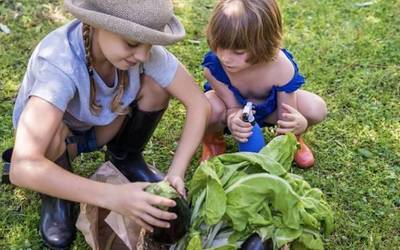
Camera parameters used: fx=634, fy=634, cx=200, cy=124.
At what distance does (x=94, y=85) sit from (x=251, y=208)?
0.68m

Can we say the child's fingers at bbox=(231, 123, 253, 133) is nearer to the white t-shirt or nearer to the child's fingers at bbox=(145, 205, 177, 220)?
the white t-shirt

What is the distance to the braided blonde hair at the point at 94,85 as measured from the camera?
2057 mm

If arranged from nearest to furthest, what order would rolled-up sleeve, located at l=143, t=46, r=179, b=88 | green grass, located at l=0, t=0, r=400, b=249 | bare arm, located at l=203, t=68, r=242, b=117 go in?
rolled-up sleeve, located at l=143, t=46, r=179, b=88
green grass, located at l=0, t=0, r=400, b=249
bare arm, located at l=203, t=68, r=242, b=117

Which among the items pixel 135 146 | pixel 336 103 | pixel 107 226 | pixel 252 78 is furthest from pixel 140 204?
pixel 336 103

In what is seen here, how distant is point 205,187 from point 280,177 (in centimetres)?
24

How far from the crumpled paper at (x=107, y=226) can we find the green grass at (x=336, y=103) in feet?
0.55

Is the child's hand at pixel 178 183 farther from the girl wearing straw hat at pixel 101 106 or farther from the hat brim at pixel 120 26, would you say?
the hat brim at pixel 120 26

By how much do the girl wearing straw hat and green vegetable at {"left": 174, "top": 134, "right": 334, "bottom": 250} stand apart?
12 centimetres

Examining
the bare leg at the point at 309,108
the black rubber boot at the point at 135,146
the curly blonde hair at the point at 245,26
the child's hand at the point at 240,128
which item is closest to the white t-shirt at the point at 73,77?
the black rubber boot at the point at 135,146

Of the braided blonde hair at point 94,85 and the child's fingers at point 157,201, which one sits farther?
the braided blonde hair at point 94,85

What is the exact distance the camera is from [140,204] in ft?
5.81

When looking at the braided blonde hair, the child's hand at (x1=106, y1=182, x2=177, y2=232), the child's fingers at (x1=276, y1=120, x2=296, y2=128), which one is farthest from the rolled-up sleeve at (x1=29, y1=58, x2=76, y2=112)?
the child's fingers at (x1=276, y1=120, x2=296, y2=128)

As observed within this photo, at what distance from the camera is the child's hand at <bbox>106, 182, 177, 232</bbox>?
1.77 m

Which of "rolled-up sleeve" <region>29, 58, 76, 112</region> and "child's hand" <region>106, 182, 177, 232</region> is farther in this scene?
"rolled-up sleeve" <region>29, 58, 76, 112</region>
